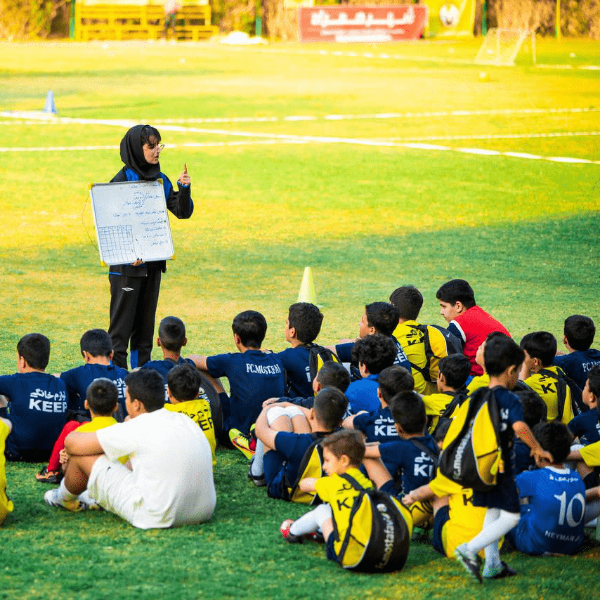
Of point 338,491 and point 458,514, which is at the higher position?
point 338,491

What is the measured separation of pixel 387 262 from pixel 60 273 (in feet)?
13.0

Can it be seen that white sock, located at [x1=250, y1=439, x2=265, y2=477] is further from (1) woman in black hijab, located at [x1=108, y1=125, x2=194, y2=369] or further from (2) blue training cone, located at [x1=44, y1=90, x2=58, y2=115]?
(2) blue training cone, located at [x1=44, y1=90, x2=58, y2=115]

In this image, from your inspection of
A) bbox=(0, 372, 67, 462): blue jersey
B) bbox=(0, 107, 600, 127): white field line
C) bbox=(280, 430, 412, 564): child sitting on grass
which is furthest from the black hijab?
bbox=(0, 107, 600, 127): white field line

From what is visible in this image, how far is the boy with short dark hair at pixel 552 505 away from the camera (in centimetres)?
618

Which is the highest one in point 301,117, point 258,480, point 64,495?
point 301,117

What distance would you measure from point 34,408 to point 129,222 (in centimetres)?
223

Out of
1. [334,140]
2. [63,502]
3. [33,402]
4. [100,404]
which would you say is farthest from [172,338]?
[334,140]

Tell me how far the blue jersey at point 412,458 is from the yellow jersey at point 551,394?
1343 mm

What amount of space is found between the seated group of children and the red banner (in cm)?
4236

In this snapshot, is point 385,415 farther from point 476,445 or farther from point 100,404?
point 100,404

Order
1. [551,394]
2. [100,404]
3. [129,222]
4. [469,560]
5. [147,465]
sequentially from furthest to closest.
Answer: [129,222] → [551,394] → [100,404] → [147,465] → [469,560]

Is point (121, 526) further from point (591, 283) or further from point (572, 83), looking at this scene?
point (572, 83)

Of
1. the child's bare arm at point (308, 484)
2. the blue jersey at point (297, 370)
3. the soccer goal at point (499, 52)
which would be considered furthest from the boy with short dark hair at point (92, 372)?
the soccer goal at point (499, 52)

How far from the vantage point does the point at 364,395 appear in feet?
24.4
